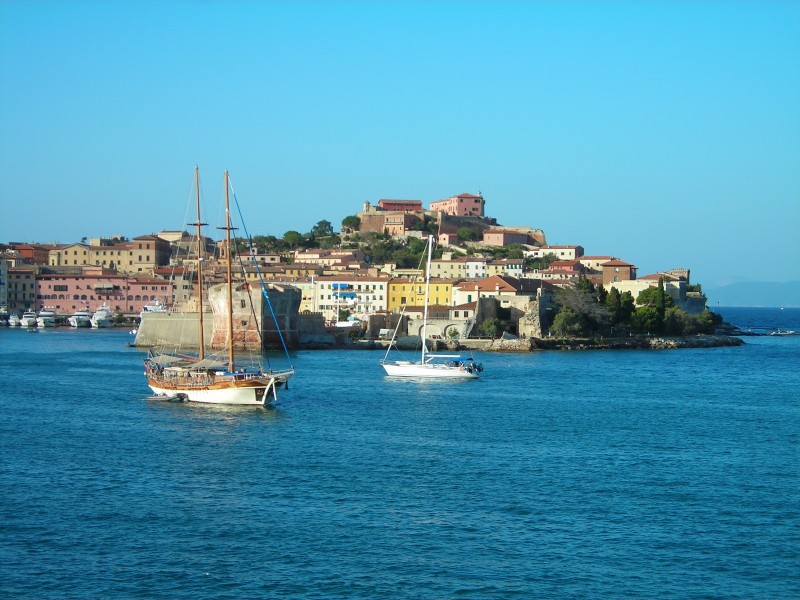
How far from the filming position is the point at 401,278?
243 feet

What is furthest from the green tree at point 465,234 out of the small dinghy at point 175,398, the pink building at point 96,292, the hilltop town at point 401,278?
the small dinghy at point 175,398

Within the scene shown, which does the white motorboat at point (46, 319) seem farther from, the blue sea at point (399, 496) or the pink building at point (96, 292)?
the blue sea at point (399, 496)

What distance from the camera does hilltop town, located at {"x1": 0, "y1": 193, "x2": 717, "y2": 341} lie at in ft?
200

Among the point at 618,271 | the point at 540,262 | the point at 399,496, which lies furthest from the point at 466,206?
the point at 399,496

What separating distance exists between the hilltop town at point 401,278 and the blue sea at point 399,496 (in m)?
17.2

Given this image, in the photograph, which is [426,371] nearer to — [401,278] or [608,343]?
[608,343]

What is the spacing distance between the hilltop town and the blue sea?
17.2 meters

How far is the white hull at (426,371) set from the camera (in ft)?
130

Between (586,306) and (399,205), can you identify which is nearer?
(586,306)

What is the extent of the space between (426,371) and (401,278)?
112ft

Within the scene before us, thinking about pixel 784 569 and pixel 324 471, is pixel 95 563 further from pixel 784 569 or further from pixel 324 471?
pixel 784 569

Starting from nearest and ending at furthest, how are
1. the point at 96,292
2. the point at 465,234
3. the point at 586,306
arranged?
the point at 586,306, the point at 96,292, the point at 465,234

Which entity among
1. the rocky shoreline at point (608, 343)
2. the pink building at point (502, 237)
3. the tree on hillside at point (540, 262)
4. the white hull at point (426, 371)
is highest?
the pink building at point (502, 237)

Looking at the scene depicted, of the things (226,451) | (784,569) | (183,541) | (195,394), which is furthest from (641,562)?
(195,394)
